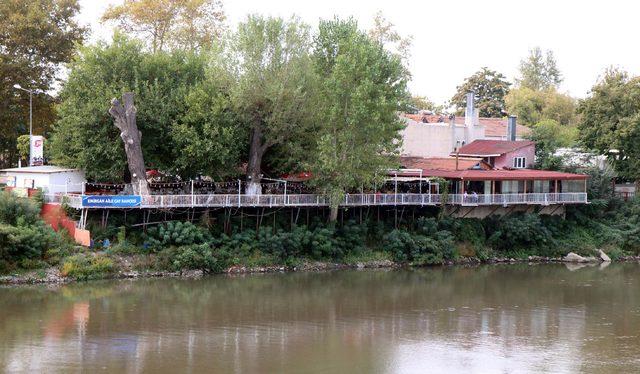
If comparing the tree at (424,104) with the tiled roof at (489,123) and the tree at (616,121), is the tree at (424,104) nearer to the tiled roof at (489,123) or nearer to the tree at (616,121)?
the tiled roof at (489,123)

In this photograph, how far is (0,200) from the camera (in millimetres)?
39844

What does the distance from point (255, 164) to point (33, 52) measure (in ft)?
61.3

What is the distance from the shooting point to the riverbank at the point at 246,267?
38.4 meters

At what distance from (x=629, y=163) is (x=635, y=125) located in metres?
3.32

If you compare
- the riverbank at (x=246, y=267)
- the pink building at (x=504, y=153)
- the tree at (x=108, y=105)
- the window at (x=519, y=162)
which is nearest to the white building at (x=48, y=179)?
the tree at (x=108, y=105)

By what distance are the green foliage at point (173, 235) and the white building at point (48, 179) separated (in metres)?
5.28

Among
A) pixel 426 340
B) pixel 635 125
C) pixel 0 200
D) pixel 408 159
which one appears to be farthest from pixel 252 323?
pixel 635 125

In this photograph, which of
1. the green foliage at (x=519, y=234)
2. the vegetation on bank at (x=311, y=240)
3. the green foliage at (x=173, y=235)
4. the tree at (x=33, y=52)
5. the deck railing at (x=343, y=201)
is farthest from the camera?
the tree at (x=33, y=52)

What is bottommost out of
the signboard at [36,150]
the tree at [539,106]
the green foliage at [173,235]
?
the green foliage at [173,235]

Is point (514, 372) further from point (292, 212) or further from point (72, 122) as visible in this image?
point (72, 122)

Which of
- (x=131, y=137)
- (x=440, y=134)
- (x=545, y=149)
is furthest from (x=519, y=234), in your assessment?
(x=131, y=137)

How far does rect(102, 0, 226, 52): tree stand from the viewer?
2410 inches

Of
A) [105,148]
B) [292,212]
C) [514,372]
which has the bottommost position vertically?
[514,372]

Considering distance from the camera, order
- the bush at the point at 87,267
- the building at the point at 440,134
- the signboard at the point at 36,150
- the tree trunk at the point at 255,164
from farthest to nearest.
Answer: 1. the building at the point at 440,134
2. the signboard at the point at 36,150
3. the tree trunk at the point at 255,164
4. the bush at the point at 87,267
